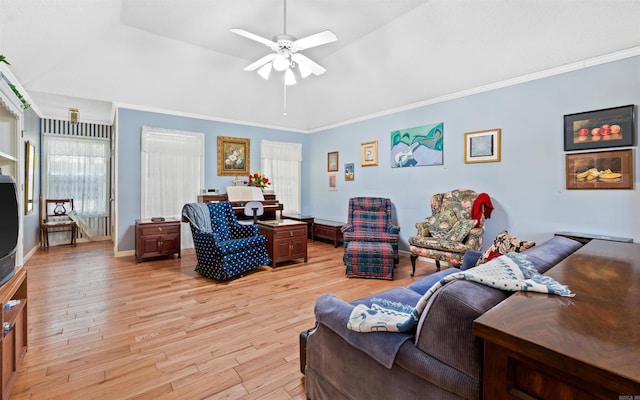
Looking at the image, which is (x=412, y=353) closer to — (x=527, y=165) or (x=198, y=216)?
(x=198, y=216)

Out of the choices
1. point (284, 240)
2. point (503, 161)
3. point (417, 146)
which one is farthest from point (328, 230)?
point (503, 161)

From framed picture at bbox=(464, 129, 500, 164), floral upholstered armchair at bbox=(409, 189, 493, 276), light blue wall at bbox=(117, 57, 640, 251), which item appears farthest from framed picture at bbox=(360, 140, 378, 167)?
framed picture at bbox=(464, 129, 500, 164)

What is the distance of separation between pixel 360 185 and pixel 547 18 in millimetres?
3851

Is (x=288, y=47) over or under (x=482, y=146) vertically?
over

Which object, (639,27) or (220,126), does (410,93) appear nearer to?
(639,27)

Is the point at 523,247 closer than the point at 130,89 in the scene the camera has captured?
Yes

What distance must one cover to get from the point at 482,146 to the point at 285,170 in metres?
4.32

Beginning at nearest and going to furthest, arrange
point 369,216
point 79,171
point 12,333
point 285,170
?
point 12,333 < point 369,216 < point 79,171 < point 285,170

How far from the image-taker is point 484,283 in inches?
45.1

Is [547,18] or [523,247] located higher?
[547,18]

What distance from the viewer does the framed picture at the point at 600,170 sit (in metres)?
3.27

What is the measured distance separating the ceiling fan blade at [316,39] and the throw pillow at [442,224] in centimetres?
289

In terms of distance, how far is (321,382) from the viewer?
1.64m

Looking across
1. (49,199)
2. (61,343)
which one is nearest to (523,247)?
(61,343)
